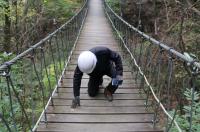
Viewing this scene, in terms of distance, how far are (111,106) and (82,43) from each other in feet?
21.3

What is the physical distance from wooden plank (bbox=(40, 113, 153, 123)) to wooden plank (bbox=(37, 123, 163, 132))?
0.33 feet

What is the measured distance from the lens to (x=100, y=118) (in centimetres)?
520

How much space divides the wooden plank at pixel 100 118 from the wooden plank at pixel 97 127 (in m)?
0.10

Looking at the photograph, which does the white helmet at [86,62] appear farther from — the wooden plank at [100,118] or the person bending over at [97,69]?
the wooden plank at [100,118]

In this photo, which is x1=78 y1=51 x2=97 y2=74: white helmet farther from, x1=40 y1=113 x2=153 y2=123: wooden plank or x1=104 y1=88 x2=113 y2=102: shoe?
x1=104 y1=88 x2=113 y2=102: shoe

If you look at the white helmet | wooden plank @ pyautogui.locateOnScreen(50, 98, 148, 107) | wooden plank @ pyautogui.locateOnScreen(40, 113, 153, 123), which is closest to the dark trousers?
wooden plank @ pyautogui.locateOnScreen(50, 98, 148, 107)

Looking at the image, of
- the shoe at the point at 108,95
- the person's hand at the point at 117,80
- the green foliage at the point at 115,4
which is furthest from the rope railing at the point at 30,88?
the green foliage at the point at 115,4

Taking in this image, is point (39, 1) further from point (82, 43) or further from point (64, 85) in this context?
point (64, 85)

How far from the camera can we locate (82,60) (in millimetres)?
5371

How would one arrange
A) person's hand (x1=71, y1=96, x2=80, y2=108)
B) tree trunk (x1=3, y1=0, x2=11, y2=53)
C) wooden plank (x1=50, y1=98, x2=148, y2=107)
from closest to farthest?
1. person's hand (x1=71, y1=96, x2=80, y2=108)
2. wooden plank (x1=50, y1=98, x2=148, y2=107)
3. tree trunk (x1=3, y1=0, x2=11, y2=53)

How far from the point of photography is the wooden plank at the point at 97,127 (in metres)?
4.79

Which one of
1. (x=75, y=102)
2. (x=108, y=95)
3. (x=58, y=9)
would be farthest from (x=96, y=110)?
(x=58, y=9)

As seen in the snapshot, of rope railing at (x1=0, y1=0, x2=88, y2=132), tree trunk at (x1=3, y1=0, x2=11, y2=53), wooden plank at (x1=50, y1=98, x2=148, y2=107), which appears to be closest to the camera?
rope railing at (x1=0, y1=0, x2=88, y2=132)

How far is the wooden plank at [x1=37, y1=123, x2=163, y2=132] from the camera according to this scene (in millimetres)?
4785
